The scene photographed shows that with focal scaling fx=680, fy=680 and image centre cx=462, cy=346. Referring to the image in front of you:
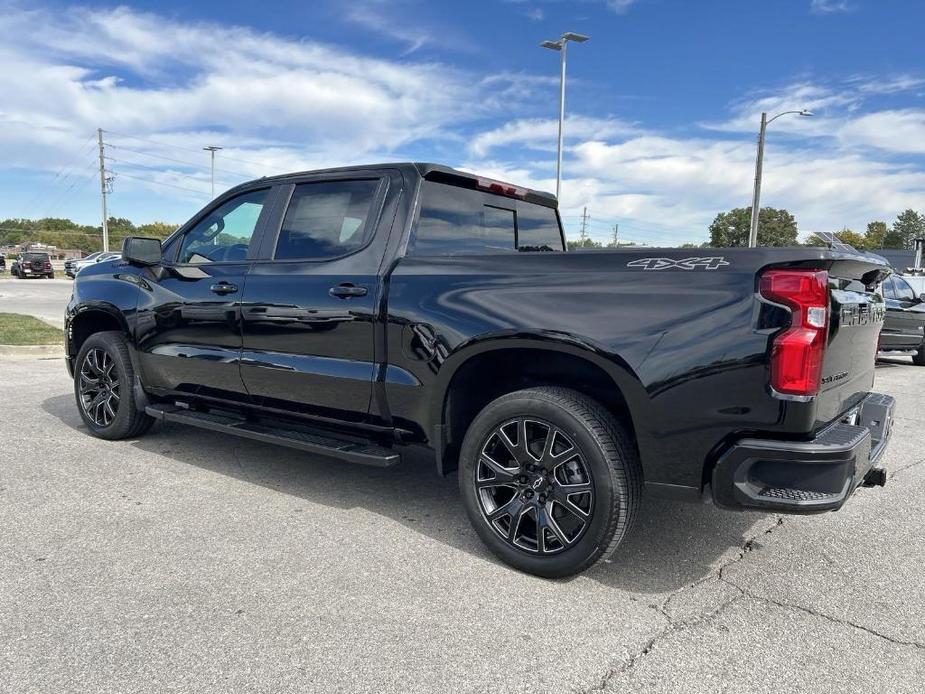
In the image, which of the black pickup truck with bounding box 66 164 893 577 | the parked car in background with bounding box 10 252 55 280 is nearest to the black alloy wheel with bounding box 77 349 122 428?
the black pickup truck with bounding box 66 164 893 577

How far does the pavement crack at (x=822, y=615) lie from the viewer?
2.59 metres

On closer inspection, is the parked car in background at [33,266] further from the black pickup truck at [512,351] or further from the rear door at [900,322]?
the rear door at [900,322]

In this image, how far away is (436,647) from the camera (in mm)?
2506

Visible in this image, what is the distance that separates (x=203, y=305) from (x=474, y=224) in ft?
6.03

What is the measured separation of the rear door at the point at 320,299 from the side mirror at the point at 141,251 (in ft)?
3.19

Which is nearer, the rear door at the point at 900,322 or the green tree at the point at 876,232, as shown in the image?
the rear door at the point at 900,322

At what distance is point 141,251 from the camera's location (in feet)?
15.1

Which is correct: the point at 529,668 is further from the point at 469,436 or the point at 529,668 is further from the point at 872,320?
the point at 872,320

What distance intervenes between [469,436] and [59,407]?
4.93 meters

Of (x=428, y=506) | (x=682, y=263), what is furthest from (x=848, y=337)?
(x=428, y=506)

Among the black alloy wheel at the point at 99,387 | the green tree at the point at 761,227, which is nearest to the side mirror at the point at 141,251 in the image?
the black alloy wheel at the point at 99,387

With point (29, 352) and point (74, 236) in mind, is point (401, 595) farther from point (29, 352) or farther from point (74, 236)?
point (74, 236)

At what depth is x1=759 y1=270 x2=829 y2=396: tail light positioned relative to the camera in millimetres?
2502

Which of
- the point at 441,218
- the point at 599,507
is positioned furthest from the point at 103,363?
the point at 599,507
